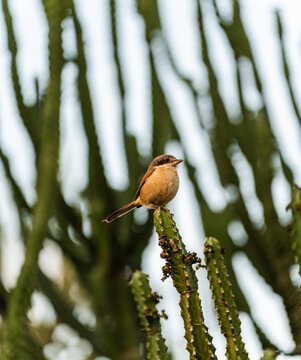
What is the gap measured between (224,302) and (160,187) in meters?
1.23

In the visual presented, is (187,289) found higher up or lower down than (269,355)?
higher up

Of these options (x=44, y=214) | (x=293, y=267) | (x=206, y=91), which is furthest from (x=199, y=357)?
(x=206, y=91)

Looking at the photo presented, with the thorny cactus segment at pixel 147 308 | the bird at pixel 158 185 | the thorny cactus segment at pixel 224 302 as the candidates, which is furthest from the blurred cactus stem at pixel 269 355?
the bird at pixel 158 185

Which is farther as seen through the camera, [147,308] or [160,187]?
[160,187]

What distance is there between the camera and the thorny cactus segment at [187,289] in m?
2.42

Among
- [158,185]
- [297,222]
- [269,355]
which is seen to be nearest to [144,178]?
[158,185]

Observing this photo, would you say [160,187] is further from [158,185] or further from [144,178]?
[144,178]

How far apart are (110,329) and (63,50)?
201 centimetres

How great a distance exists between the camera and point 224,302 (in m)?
2.51

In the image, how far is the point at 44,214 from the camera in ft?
9.18

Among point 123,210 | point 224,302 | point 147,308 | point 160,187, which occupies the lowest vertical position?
point 224,302

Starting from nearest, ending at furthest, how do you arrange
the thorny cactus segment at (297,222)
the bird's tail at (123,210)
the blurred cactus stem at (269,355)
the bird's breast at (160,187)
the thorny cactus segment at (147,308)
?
the blurred cactus stem at (269,355) < the thorny cactus segment at (297,222) < the thorny cactus segment at (147,308) < the bird's breast at (160,187) < the bird's tail at (123,210)

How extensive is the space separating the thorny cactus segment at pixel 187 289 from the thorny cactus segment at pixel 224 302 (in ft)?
0.25

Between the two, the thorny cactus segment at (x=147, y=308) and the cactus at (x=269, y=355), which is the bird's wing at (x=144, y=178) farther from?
the cactus at (x=269, y=355)
